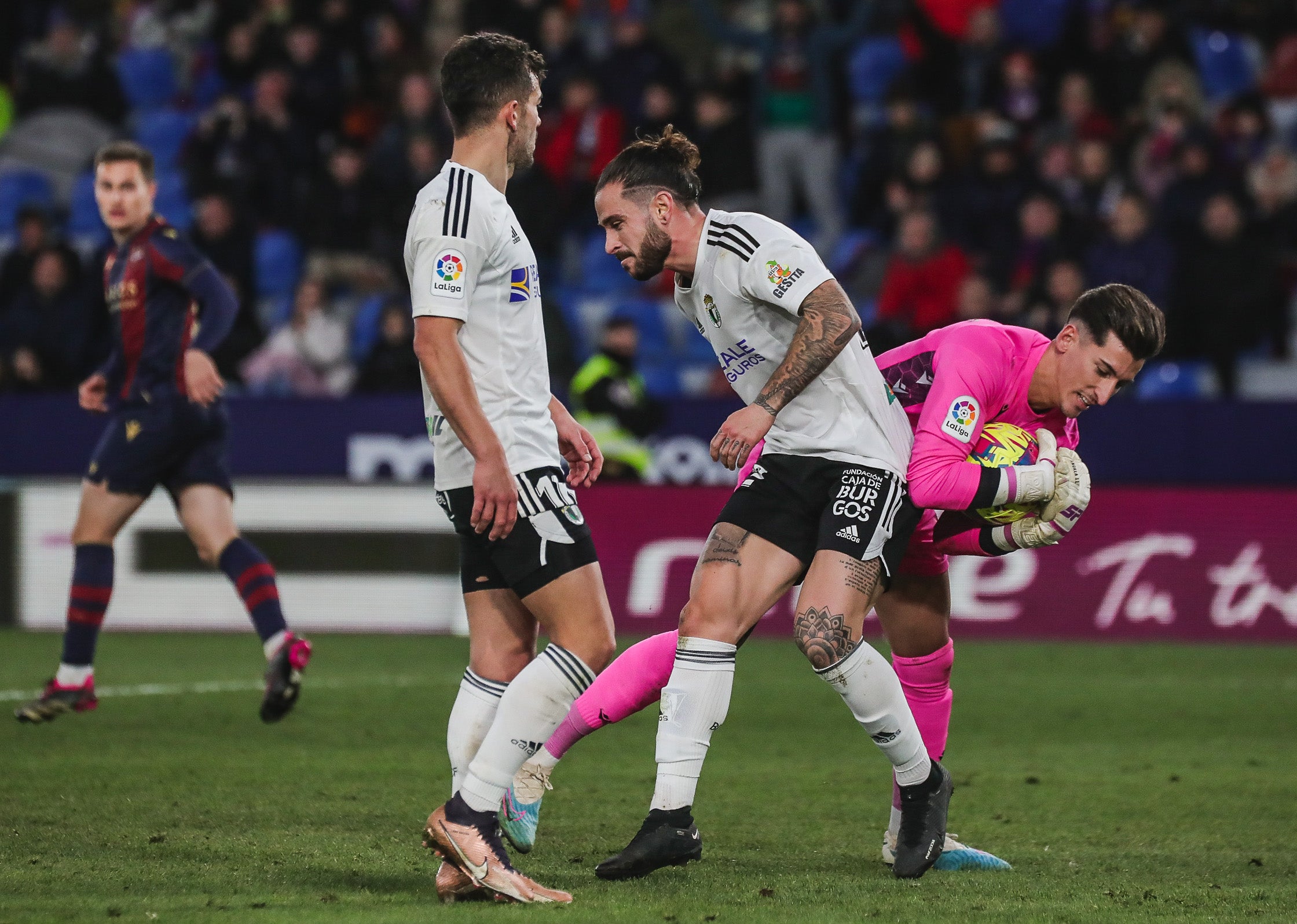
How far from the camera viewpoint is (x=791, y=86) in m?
15.2

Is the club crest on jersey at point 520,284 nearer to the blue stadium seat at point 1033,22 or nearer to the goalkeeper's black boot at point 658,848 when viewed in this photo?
the goalkeeper's black boot at point 658,848

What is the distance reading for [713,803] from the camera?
5918 millimetres

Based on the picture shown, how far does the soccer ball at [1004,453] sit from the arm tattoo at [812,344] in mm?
562

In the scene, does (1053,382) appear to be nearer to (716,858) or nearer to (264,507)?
(716,858)

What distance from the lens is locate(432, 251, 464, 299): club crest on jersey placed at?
4.30m

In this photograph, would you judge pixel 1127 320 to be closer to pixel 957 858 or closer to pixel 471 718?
pixel 957 858

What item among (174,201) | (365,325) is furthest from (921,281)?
(174,201)

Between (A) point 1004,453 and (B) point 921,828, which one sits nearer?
(B) point 921,828

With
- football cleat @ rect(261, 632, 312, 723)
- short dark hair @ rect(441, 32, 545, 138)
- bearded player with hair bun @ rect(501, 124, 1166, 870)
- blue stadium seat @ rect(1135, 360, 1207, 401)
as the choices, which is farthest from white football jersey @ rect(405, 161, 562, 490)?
blue stadium seat @ rect(1135, 360, 1207, 401)

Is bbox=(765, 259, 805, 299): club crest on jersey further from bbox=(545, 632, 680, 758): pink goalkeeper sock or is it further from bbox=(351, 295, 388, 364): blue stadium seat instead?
bbox=(351, 295, 388, 364): blue stadium seat

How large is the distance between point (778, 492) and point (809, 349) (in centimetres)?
46

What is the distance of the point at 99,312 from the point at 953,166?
7.17m

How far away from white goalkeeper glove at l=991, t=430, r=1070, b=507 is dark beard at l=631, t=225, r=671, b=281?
1.11 metres

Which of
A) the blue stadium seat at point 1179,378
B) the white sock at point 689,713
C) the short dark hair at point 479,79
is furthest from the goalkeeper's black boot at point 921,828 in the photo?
the blue stadium seat at point 1179,378
